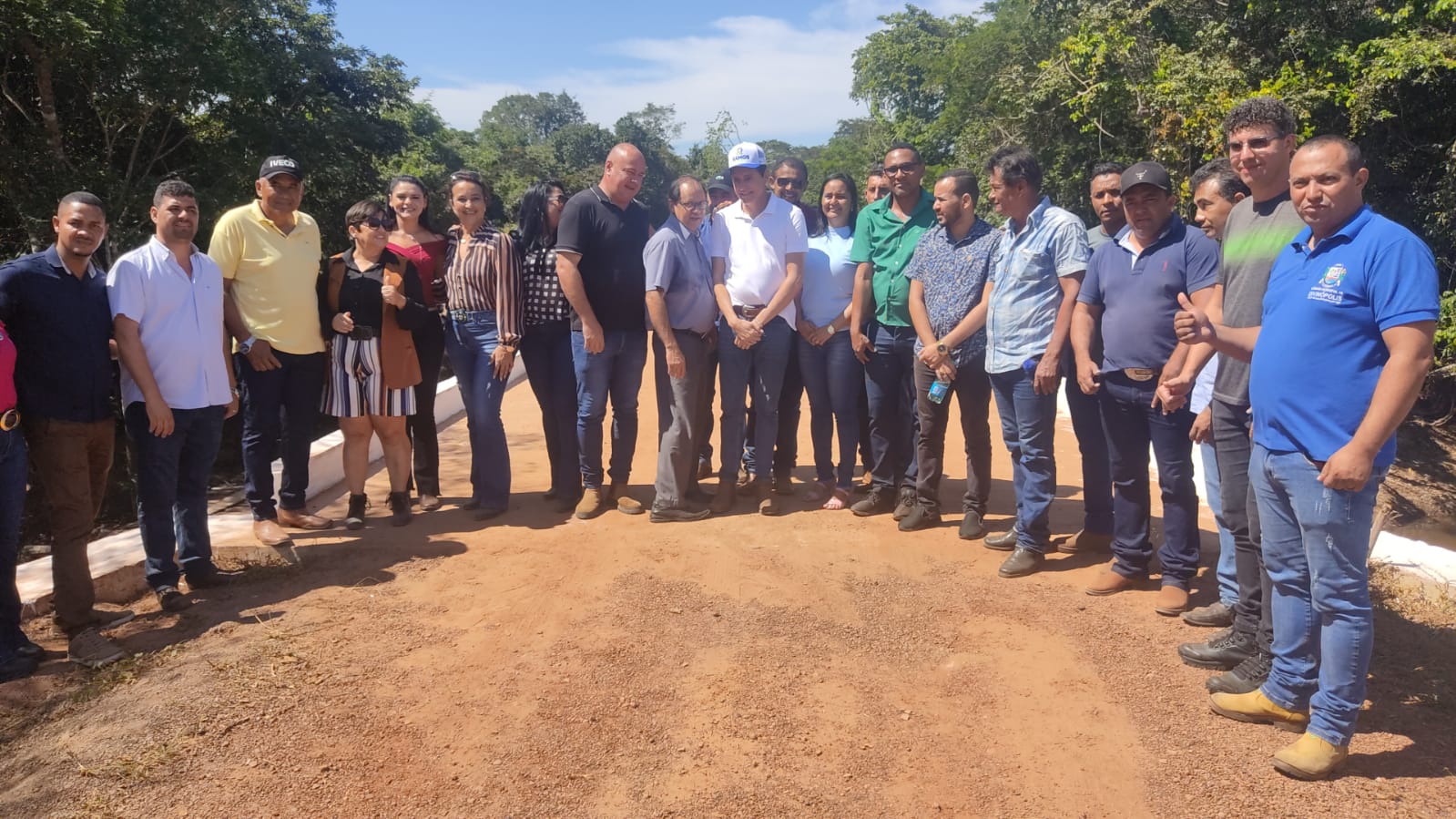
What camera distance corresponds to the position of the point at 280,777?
8.93ft

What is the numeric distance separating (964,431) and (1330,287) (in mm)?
2335

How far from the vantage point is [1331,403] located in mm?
2619

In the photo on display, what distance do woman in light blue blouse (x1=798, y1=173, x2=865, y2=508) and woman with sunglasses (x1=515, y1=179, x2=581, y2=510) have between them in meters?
1.40

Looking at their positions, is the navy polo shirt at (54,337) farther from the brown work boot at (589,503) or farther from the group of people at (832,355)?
the brown work boot at (589,503)

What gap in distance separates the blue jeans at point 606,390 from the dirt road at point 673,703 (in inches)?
31.5

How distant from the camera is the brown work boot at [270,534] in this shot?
15.3 feet

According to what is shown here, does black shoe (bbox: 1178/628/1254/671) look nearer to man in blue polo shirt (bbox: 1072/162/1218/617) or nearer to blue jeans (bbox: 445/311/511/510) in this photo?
man in blue polo shirt (bbox: 1072/162/1218/617)

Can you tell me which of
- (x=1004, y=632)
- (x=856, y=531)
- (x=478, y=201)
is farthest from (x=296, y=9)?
(x=1004, y=632)

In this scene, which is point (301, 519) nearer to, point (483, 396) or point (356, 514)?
point (356, 514)

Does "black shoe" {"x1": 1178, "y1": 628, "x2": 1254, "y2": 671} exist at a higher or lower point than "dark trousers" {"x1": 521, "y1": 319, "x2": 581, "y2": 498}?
lower

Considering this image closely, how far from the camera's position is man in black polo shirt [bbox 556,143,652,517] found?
4926 millimetres

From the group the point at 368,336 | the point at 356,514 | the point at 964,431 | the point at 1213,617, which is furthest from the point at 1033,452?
the point at 356,514

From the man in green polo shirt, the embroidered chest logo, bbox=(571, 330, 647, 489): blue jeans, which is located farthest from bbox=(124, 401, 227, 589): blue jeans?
the embroidered chest logo

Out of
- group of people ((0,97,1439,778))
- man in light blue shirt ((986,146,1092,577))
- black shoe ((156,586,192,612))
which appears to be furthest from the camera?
man in light blue shirt ((986,146,1092,577))
